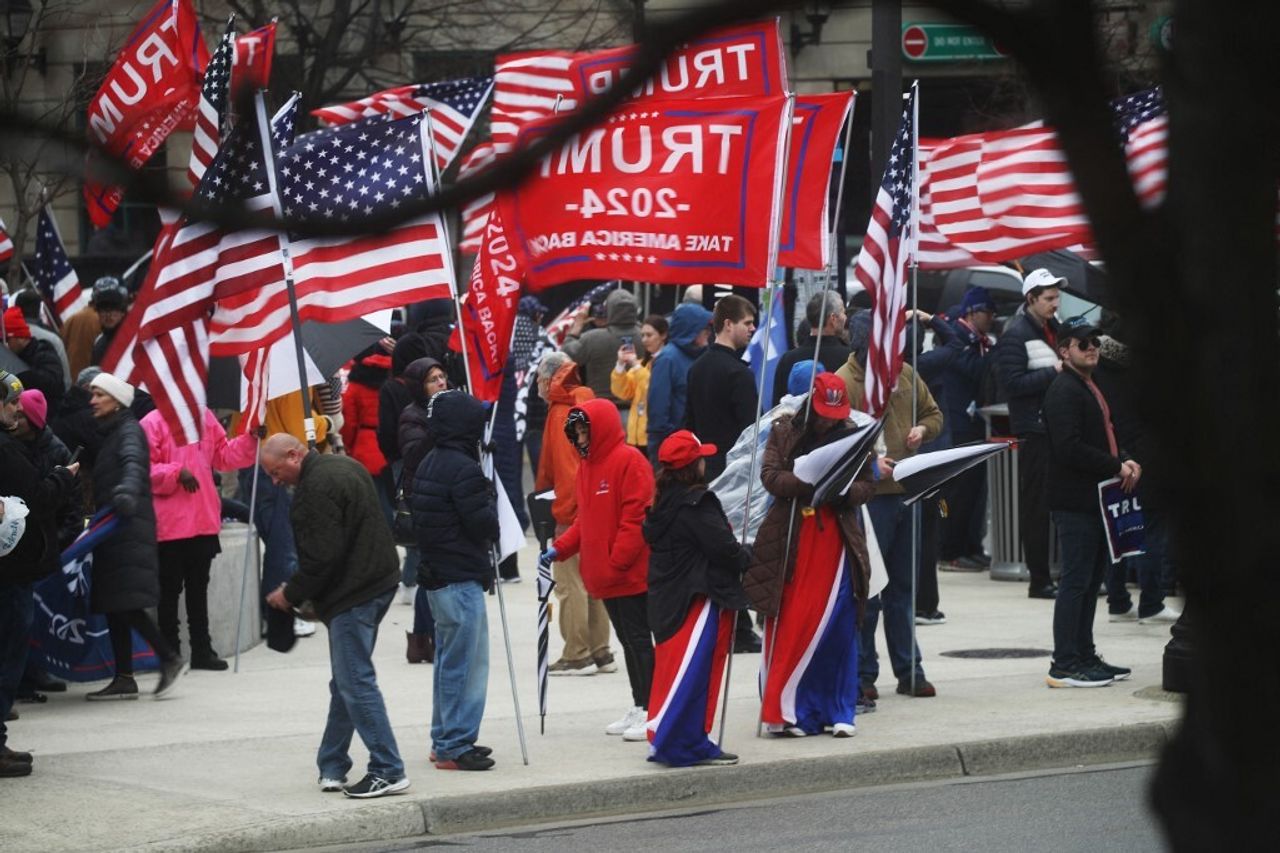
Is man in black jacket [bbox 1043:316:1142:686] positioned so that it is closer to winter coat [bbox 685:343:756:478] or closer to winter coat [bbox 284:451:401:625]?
winter coat [bbox 685:343:756:478]

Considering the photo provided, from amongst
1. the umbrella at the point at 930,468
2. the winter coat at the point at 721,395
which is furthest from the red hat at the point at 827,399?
the winter coat at the point at 721,395

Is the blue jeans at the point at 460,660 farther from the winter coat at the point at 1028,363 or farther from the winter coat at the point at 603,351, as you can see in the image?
the winter coat at the point at 603,351

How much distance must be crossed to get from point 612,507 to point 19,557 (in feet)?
8.79

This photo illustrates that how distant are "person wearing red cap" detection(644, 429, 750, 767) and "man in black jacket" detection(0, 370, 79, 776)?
276 centimetres

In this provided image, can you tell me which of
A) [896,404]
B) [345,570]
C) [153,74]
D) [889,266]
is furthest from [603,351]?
[345,570]

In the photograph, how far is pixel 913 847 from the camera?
24.2ft

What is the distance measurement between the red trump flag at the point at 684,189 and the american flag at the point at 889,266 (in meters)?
0.81

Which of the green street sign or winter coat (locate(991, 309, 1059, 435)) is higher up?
the green street sign

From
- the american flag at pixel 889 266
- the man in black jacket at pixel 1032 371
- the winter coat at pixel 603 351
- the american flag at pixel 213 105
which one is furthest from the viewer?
the winter coat at pixel 603 351

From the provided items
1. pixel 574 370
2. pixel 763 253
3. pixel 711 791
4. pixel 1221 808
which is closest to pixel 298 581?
pixel 711 791

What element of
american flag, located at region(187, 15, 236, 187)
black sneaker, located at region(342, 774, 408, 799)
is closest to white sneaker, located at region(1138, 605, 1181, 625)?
black sneaker, located at region(342, 774, 408, 799)

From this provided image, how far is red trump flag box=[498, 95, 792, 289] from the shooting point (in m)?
9.23

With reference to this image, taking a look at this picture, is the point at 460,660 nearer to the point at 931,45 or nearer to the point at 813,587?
the point at 813,587

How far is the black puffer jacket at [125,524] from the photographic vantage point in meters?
10.7
